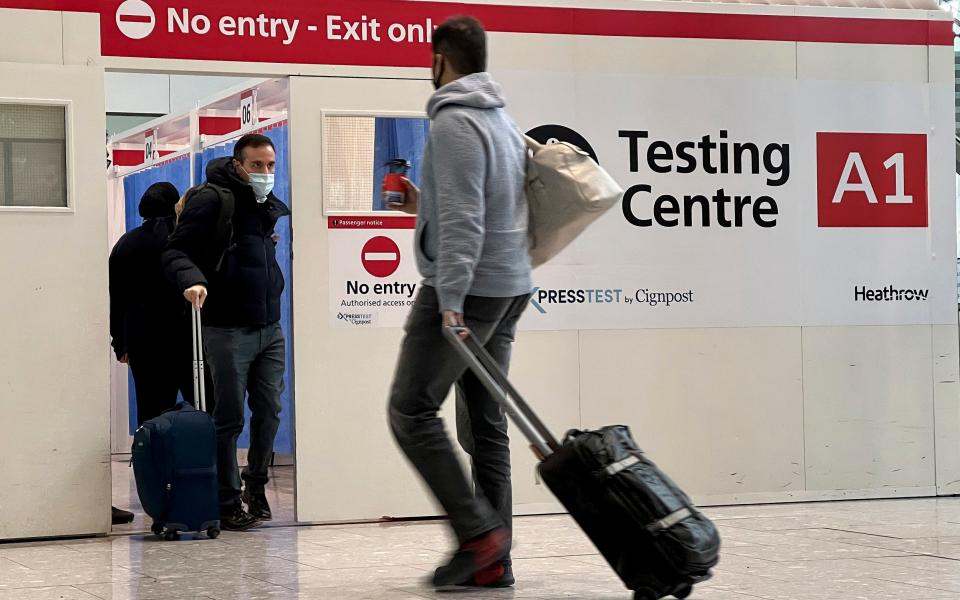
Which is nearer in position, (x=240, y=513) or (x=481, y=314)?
(x=481, y=314)

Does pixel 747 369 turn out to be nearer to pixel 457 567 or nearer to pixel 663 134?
pixel 663 134

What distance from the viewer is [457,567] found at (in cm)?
419

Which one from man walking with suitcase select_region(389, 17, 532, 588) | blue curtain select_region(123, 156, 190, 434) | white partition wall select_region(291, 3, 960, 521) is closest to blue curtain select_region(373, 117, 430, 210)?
white partition wall select_region(291, 3, 960, 521)

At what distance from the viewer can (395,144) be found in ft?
21.6

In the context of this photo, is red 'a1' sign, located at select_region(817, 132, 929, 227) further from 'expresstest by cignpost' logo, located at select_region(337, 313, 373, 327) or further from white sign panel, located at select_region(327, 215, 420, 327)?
'expresstest by cignpost' logo, located at select_region(337, 313, 373, 327)

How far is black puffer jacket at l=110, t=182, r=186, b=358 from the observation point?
7273mm

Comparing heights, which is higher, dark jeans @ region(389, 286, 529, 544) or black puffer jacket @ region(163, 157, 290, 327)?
black puffer jacket @ region(163, 157, 290, 327)

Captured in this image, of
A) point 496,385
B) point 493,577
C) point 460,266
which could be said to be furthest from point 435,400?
point 493,577

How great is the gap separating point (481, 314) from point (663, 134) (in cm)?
294

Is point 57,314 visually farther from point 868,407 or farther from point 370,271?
point 868,407

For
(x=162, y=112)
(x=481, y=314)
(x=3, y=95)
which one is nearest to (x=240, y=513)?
(x=3, y=95)

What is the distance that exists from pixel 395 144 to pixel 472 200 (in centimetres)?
251

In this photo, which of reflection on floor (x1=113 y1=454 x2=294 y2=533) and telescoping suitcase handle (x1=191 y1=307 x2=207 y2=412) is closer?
telescoping suitcase handle (x1=191 y1=307 x2=207 y2=412)

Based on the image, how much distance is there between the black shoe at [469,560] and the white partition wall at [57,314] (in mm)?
2450
